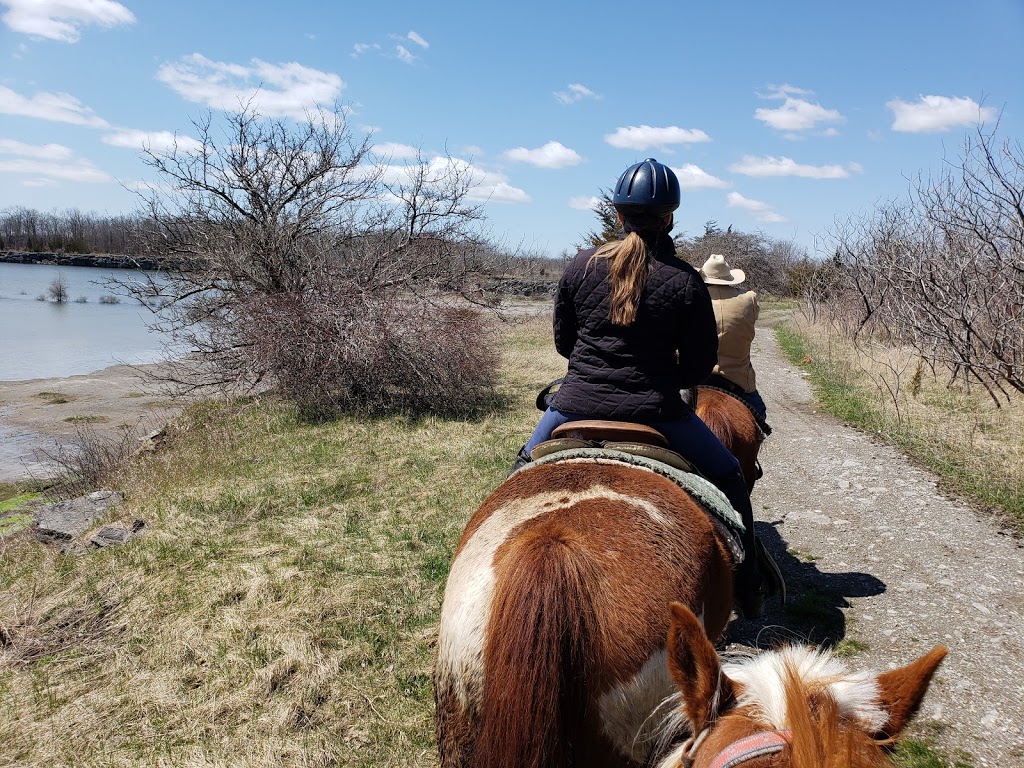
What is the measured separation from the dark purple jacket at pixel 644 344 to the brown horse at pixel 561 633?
2.36 ft

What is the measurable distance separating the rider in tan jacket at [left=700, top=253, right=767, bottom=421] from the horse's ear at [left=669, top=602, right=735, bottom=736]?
12.2 feet

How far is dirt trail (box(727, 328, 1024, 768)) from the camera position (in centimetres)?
358

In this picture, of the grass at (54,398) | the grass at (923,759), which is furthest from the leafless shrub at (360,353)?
the grass at (923,759)

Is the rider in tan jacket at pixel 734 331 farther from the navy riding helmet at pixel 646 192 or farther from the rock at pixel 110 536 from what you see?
the rock at pixel 110 536

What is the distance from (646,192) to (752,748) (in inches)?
92.8

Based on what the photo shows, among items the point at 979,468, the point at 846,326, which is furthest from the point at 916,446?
Answer: the point at 846,326

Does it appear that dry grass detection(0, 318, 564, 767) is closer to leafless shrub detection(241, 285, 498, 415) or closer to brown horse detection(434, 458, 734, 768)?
brown horse detection(434, 458, 734, 768)

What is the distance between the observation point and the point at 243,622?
15.0 ft

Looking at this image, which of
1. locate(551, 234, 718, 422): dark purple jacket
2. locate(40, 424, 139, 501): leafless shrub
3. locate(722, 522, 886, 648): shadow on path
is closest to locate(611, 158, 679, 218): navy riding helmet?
locate(551, 234, 718, 422): dark purple jacket

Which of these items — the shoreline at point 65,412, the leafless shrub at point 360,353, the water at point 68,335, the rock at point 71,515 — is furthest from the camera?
the water at point 68,335

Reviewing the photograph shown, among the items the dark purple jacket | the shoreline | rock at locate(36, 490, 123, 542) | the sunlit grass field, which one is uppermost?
the dark purple jacket

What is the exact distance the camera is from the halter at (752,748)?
1.24m

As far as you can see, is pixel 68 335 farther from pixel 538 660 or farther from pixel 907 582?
pixel 538 660

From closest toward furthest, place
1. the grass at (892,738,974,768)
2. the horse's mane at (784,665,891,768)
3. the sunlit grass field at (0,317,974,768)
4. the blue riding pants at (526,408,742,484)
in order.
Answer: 1. the horse's mane at (784,665,891,768)
2. the blue riding pants at (526,408,742,484)
3. the grass at (892,738,974,768)
4. the sunlit grass field at (0,317,974,768)
